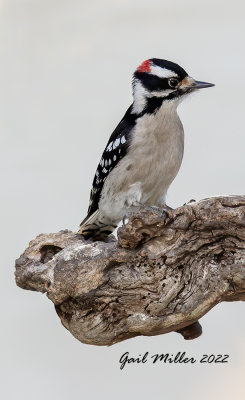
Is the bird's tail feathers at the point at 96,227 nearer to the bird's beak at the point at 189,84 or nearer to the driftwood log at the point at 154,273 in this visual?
the driftwood log at the point at 154,273

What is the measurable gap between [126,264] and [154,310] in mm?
267

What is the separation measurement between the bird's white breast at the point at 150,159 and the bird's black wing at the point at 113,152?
0.05m

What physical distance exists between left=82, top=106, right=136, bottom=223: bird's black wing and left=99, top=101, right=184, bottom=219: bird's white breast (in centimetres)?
5

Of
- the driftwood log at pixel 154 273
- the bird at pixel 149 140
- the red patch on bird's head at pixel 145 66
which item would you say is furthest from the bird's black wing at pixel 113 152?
the driftwood log at pixel 154 273

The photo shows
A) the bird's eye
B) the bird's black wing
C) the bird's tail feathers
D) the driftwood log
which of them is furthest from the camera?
the bird's tail feathers

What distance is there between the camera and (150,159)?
12.8 ft

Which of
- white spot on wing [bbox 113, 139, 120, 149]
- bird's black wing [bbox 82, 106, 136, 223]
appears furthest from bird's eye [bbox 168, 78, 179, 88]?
white spot on wing [bbox 113, 139, 120, 149]

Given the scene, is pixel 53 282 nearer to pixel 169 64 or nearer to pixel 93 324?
pixel 93 324

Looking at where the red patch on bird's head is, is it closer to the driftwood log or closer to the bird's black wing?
the bird's black wing

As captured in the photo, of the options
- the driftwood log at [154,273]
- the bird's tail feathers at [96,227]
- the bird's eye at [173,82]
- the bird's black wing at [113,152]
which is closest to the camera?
the driftwood log at [154,273]

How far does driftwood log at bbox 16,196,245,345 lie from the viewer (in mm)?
3334

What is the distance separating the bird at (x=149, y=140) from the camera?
3828 mm

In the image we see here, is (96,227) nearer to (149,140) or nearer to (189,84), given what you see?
(149,140)

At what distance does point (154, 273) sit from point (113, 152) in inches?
35.4
